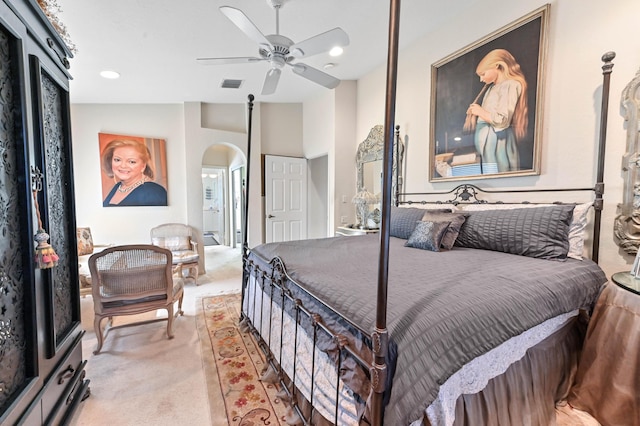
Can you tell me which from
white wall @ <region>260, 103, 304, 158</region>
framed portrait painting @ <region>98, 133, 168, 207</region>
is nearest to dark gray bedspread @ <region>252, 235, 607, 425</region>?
framed portrait painting @ <region>98, 133, 168, 207</region>

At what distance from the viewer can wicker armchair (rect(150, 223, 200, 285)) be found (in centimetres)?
409

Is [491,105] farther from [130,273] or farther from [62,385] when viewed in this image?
[62,385]

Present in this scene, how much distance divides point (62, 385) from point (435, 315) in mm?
1811

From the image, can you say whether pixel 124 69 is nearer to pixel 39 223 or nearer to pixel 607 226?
pixel 39 223

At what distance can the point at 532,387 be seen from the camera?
1.50 m

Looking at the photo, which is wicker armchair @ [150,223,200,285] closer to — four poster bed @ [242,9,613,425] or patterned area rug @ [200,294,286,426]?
patterned area rug @ [200,294,286,426]

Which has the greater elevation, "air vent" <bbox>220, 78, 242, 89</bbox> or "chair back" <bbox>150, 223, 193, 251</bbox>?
"air vent" <bbox>220, 78, 242, 89</bbox>

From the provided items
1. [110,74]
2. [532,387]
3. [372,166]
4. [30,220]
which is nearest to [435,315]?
[532,387]

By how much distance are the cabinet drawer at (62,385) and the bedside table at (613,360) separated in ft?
8.97

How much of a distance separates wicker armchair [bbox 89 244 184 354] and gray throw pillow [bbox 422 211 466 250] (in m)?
2.21

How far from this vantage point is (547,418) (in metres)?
1.53

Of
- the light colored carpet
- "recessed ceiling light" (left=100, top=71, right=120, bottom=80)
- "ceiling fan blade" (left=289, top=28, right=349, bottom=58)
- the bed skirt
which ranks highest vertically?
"recessed ceiling light" (left=100, top=71, right=120, bottom=80)

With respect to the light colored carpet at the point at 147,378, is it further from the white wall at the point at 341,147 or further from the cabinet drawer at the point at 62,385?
the white wall at the point at 341,147

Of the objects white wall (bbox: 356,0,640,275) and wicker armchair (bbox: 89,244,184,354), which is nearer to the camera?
white wall (bbox: 356,0,640,275)
